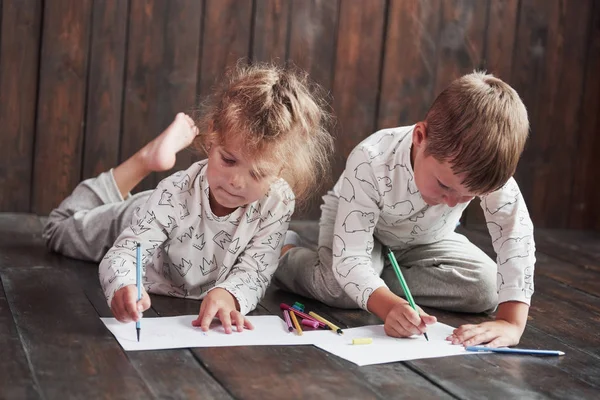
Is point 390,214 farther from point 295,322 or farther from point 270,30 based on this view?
point 270,30

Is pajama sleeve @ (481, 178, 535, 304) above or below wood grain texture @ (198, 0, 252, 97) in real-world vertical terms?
below

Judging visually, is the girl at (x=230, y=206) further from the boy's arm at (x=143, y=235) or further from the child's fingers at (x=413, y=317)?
the child's fingers at (x=413, y=317)

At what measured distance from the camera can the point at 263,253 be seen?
1804mm

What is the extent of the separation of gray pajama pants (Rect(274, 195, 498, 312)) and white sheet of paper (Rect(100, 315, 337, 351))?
245 millimetres

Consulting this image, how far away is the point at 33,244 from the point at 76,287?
436 mm

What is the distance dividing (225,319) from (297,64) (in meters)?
1.30

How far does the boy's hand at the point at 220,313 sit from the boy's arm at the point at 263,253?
0.26ft

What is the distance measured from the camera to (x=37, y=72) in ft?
8.41

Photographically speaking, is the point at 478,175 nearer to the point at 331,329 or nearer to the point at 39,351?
the point at 331,329

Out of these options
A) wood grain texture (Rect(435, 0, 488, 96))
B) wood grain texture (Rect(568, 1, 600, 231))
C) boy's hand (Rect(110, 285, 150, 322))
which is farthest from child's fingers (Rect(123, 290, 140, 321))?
wood grain texture (Rect(568, 1, 600, 231))

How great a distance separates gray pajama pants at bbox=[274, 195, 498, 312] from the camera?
1.91m

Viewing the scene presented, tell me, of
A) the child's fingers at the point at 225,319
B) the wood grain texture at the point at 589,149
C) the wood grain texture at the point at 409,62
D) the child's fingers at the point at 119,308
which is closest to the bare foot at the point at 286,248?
the child's fingers at the point at 225,319

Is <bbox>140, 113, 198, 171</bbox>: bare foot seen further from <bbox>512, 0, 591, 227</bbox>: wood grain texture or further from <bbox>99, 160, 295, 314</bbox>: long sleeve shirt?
<bbox>512, 0, 591, 227</bbox>: wood grain texture

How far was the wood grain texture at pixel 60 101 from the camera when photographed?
254cm
